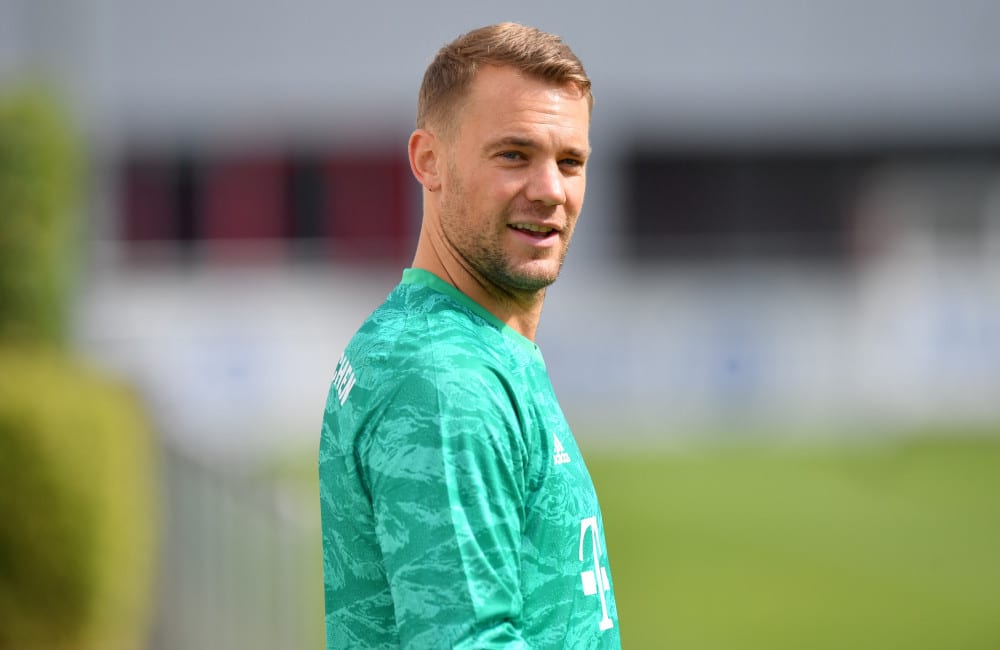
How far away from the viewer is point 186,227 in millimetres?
23469

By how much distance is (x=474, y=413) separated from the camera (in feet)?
6.95

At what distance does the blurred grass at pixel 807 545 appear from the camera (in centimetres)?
942

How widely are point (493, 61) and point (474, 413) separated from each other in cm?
60

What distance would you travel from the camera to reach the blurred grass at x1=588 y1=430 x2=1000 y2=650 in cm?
942

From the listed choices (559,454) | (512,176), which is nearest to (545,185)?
(512,176)

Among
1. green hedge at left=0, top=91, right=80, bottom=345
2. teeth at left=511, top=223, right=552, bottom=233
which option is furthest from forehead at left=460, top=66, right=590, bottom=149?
green hedge at left=0, top=91, right=80, bottom=345

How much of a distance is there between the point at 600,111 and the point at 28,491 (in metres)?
17.6

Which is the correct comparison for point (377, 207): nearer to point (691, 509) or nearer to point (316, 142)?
point (316, 142)

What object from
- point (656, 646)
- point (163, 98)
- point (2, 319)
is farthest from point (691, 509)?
point (163, 98)

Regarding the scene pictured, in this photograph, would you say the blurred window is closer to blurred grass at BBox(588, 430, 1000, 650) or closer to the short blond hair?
blurred grass at BBox(588, 430, 1000, 650)

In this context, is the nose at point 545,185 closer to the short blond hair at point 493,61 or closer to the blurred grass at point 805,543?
the short blond hair at point 493,61

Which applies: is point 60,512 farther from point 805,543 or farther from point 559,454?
point 805,543

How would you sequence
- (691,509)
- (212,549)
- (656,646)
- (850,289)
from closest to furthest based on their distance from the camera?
(212,549)
(656,646)
(691,509)
(850,289)

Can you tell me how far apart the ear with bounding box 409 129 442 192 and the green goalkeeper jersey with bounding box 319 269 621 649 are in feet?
0.53
